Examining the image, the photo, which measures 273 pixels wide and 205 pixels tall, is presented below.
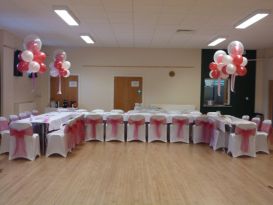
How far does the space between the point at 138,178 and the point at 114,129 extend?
11.9 ft

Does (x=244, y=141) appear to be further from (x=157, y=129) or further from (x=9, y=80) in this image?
(x=9, y=80)

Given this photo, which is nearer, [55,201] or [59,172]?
[55,201]

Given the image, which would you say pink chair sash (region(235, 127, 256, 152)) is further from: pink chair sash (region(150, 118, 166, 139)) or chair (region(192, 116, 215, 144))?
pink chair sash (region(150, 118, 166, 139))

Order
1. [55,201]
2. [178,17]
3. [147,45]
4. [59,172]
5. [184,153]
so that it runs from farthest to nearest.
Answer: [147,45] < [184,153] < [178,17] < [59,172] < [55,201]

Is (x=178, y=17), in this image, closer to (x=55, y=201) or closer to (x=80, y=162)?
(x=80, y=162)

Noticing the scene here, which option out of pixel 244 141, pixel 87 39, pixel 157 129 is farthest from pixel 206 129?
pixel 87 39

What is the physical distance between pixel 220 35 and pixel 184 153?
3.87m

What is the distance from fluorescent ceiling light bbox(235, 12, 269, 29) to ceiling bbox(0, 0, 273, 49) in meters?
0.18

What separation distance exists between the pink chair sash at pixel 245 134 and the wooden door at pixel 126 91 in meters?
5.91

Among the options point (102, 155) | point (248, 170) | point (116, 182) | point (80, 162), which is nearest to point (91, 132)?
point (102, 155)

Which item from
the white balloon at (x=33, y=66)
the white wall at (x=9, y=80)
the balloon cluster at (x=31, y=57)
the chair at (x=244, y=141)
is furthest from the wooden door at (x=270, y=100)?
the white wall at (x=9, y=80)

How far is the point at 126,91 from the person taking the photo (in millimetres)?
12641

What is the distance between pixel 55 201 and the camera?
438 cm

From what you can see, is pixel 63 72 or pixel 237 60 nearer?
A: pixel 237 60
